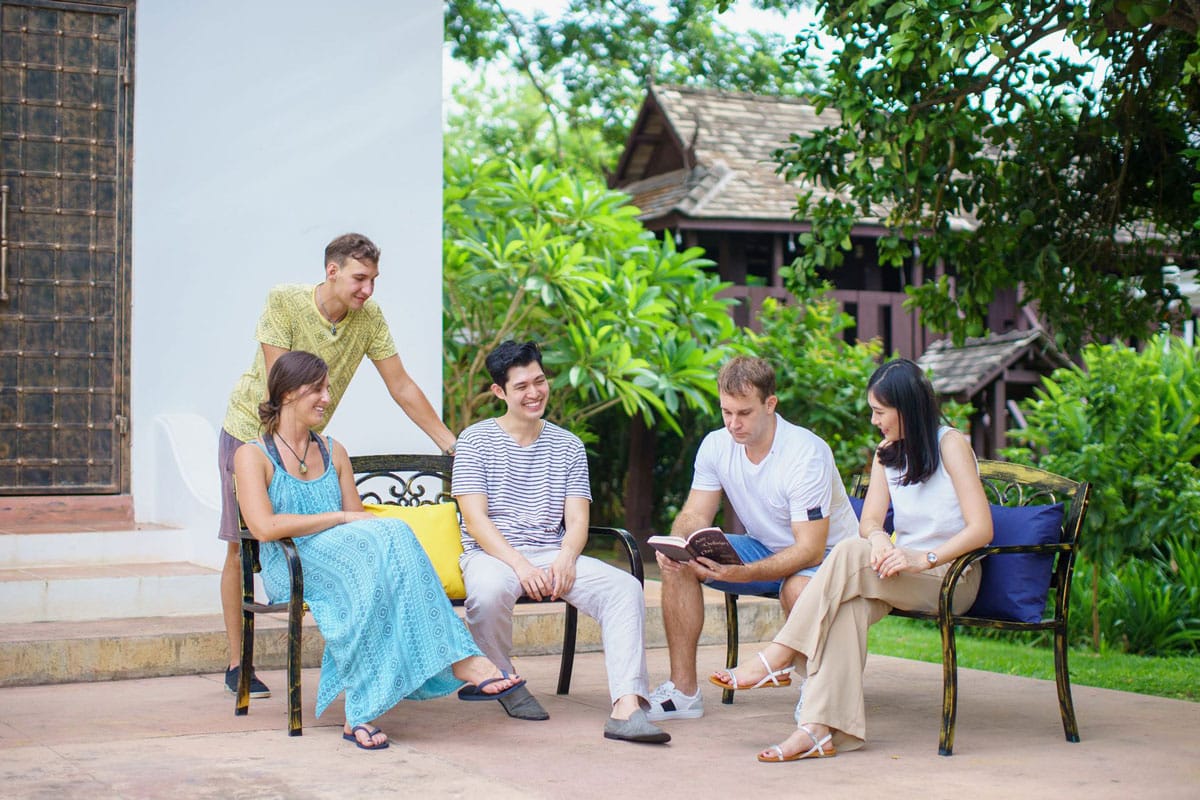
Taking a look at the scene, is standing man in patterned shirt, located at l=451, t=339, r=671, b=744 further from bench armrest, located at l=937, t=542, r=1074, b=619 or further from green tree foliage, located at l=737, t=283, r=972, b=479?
green tree foliage, located at l=737, t=283, r=972, b=479

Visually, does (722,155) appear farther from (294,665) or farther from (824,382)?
(294,665)

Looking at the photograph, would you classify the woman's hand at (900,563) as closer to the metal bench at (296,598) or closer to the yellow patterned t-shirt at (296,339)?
the metal bench at (296,598)

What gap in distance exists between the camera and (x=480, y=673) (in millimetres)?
4680

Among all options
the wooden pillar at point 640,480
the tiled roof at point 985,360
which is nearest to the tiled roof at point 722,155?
the tiled roof at point 985,360

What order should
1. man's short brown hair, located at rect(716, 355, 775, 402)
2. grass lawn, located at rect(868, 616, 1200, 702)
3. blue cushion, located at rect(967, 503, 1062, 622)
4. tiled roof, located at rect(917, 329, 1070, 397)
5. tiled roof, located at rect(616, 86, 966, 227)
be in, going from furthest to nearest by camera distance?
tiled roof, located at rect(616, 86, 966, 227) < tiled roof, located at rect(917, 329, 1070, 397) < grass lawn, located at rect(868, 616, 1200, 702) < man's short brown hair, located at rect(716, 355, 775, 402) < blue cushion, located at rect(967, 503, 1062, 622)

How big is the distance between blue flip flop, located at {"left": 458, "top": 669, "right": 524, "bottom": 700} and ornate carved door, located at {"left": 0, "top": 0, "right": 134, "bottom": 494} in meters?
3.14

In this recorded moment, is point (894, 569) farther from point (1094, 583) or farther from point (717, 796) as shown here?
point (1094, 583)

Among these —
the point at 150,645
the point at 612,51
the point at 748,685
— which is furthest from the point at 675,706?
the point at 612,51

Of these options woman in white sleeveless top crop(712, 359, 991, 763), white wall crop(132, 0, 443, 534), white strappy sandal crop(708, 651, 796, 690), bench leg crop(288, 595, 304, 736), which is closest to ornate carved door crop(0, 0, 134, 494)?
white wall crop(132, 0, 443, 534)

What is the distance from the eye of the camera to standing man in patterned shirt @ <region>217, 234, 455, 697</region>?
5180mm

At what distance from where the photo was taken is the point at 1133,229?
277 inches

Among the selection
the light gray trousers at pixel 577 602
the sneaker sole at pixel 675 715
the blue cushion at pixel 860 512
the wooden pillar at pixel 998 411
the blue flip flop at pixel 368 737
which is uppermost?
the wooden pillar at pixel 998 411

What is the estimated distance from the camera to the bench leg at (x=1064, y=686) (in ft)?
14.9

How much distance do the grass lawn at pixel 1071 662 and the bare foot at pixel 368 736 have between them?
10.5 ft
